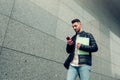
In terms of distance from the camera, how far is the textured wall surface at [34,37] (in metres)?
2.53

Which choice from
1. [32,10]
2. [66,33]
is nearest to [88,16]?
[66,33]

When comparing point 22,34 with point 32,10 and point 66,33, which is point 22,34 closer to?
point 32,10

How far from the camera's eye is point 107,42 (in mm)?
6410

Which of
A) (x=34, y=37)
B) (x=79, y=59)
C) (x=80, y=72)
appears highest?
(x=34, y=37)

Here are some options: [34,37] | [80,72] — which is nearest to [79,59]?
[80,72]

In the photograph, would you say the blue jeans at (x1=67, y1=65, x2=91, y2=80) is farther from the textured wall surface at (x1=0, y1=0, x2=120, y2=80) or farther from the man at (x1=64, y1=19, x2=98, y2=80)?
the textured wall surface at (x1=0, y1=0, x2=120, y2=80)

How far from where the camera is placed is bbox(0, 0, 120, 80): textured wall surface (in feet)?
8.29

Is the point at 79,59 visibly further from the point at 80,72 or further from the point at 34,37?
the point at 34,37

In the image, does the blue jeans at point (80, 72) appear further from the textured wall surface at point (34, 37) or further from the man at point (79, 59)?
the textured wall surface at point (34, 37)

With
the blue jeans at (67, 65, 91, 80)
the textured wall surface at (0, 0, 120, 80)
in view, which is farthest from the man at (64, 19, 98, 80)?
the textured wall surface at (0, 0, 120, 80)

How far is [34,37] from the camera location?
3.01 metres

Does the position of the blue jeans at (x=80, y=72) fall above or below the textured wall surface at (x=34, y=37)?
below

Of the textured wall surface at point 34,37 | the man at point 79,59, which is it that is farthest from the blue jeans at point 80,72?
the textured wall surface at point 34,37

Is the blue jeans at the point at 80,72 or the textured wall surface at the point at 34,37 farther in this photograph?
the textured wall surface at the point at 34,37
